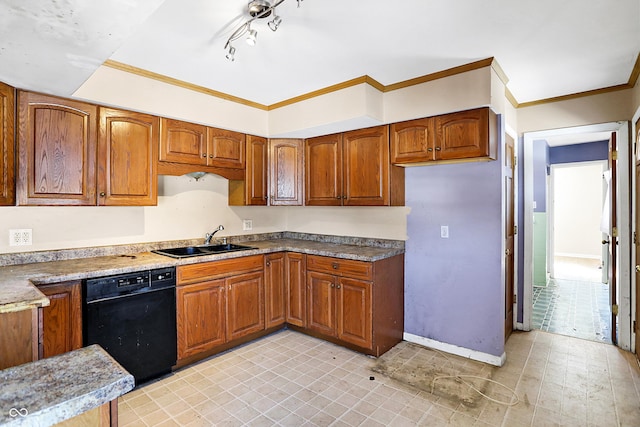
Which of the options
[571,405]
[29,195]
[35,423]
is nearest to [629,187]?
[571,405]

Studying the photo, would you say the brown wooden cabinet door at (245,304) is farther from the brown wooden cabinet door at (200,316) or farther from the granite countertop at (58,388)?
the granite countertop at (58,388)

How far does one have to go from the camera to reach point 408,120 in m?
3.00

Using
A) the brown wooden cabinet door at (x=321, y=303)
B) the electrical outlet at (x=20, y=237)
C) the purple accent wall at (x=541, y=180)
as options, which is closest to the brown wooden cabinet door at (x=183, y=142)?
the electrical outlet at (x=20, y=237)

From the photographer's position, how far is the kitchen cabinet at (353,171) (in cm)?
317

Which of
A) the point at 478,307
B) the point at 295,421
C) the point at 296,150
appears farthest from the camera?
the point at 296,150

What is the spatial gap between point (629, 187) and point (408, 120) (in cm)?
209

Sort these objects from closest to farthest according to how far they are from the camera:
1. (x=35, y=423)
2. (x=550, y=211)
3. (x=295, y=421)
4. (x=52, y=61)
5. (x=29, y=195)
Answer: (x=35, y=423) < (x=52, y=61) < (x=295, y=421) < (x=29, y=195) < (x=550, y=211)

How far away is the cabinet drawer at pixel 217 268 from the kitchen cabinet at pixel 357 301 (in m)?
0.55

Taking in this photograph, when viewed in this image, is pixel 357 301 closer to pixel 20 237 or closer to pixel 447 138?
pixel 447 138

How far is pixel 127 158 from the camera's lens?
8.70ft

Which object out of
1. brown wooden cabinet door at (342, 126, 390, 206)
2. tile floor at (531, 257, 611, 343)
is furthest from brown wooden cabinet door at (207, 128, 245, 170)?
tile floor at (531, 257, 611, 343)

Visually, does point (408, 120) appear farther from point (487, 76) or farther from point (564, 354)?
point (564, 354)

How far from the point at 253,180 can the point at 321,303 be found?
148 cm

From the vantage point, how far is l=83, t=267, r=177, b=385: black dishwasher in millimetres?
2223
